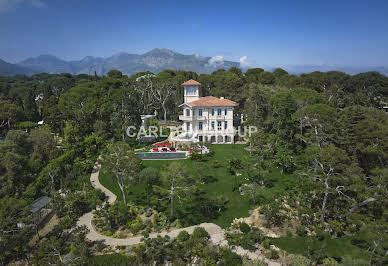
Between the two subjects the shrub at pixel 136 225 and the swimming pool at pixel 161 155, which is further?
the swimming pool at pixel 161 155

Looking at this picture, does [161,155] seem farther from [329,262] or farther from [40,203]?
[329,262]

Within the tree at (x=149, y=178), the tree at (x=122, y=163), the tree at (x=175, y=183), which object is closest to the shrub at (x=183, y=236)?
the tree at (x=175, y=183)

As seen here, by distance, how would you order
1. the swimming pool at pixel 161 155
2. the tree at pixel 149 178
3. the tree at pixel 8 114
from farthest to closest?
the tree at pixel 8 114, the swimming pool at pixel 161 155, the tree at pixel 149 178

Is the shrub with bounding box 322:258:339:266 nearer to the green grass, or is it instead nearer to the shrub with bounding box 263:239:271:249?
the green grass

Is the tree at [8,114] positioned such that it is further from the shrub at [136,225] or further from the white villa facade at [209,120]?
the shrub at [136,225]

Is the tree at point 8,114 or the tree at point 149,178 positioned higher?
the tree at point 8,114

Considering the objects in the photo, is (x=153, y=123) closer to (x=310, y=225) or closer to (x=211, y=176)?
(x=211, y=176)

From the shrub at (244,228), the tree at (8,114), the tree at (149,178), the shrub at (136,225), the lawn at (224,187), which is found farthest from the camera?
the tree at (8,114)
